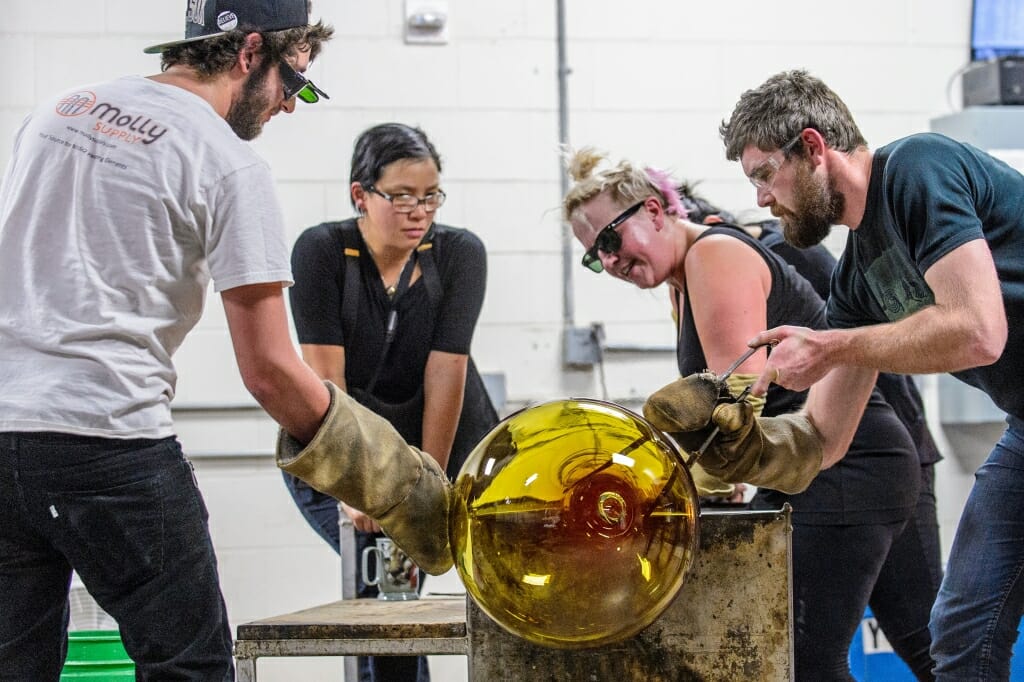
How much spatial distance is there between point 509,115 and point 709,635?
91.7 inches

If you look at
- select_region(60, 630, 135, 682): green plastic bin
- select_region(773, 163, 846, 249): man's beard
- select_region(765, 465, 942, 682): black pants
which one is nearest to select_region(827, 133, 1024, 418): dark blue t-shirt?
select_region(773, 163, 846, 249): man's beard

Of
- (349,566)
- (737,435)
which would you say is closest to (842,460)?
(737,435)

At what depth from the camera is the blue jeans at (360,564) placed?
84.6 inches

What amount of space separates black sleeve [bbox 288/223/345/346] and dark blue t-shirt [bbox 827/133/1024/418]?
3.59ft

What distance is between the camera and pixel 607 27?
10.9ft

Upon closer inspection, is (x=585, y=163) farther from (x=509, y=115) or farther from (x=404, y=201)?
(x=509, y=115)

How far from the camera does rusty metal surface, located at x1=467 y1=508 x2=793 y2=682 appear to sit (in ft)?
3.84

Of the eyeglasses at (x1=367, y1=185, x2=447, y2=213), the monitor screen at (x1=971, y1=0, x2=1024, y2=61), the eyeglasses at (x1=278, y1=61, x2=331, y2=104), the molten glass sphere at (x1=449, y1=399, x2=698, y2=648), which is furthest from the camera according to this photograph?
the monitor screen at (x1=971, y1=0, x2=1024, y2=61)

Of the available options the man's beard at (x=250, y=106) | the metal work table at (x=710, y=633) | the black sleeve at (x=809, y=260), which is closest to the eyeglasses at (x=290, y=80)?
the man's beard at (x=250, y=106)

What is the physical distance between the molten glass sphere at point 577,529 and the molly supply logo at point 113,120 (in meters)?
0.61

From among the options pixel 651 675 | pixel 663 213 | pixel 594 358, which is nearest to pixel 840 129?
pixel 663 213

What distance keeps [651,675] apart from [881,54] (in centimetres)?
280

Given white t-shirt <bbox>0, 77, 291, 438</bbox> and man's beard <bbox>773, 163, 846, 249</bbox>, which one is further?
man's beard <bbox>773, 163, 846, 249</bbox>

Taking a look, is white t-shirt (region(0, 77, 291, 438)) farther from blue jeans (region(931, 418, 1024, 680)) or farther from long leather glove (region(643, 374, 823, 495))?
blue jeans (region(931, 418, 1024, 680))
